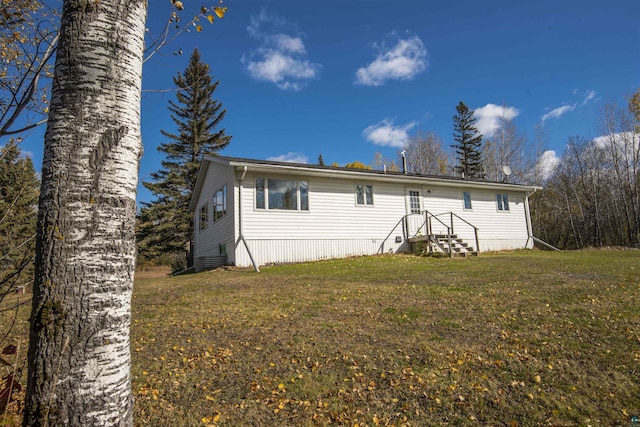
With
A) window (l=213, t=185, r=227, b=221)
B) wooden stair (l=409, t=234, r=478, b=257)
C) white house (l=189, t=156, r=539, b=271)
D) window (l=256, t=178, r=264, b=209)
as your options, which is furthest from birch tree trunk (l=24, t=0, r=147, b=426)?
wooden stair (l=409, t=234, r=478, b=257)

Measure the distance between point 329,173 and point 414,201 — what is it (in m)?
4.63

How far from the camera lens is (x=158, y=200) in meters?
26.3

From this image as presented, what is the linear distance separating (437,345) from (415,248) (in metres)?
11.6

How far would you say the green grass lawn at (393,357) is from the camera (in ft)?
9.32

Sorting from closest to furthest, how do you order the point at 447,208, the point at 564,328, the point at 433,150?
1. the point at 564,328
2. the point at 447,208
3. the point at 433,150

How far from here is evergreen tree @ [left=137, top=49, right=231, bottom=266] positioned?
25438 millimetres

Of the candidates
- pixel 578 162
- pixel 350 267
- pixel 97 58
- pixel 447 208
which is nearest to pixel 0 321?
pixel 97 58

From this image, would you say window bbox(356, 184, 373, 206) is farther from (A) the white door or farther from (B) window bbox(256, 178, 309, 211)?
(B) window bbox(256, 178, 309, 211)

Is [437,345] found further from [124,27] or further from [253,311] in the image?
[124,27]

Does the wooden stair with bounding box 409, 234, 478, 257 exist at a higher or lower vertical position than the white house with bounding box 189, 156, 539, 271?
lower

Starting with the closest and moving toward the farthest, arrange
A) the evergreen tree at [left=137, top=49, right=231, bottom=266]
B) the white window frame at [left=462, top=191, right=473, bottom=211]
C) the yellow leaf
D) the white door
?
the yellow leaf < the white door < the white window frame at [left=462, top=191, right=473, bottom=211] < the evergreen tree at [left=137, top=49, right=231, bottom=266]

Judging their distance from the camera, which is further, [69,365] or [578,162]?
[578,162]

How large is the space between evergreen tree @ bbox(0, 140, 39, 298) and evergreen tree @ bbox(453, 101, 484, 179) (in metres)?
36.4

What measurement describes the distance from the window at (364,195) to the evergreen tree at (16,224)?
12086 mm
